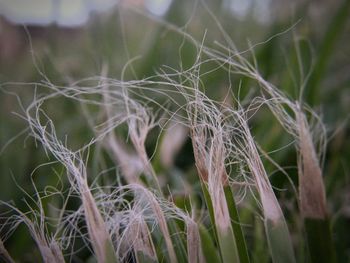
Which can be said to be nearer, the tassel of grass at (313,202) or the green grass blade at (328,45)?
the tassel of grass at (313,202)

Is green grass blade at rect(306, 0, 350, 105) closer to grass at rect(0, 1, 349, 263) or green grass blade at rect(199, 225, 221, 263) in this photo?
grass at rect(0, 1, 349, 263)

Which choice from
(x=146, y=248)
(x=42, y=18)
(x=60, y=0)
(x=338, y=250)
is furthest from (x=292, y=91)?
(x=42, y=18)

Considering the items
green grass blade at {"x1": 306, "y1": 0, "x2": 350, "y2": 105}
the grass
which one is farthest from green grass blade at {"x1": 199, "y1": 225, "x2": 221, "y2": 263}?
green grass blade at {"x1": 306, "y1": 0, "x2": 350, "y2": 105}

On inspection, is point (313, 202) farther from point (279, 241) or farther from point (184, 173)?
point (184, 173)

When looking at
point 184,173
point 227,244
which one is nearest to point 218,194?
point 227,244

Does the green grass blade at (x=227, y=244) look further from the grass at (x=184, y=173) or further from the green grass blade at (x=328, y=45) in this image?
the green grass blade at (x=328, y=45)

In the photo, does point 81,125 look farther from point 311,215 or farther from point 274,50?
point 311,215

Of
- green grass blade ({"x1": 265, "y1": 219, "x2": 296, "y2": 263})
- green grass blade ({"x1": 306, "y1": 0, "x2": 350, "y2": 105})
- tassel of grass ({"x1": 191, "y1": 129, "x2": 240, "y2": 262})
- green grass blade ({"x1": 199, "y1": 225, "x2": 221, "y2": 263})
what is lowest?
green grass blade ({"x1": 199, "y1": 225, "x2": 221, "y2": 263})

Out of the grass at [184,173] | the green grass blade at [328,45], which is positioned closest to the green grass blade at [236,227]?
the grass at [184,173]

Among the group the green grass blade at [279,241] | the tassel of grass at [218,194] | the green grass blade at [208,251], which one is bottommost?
the green grass blade at [208,251]
